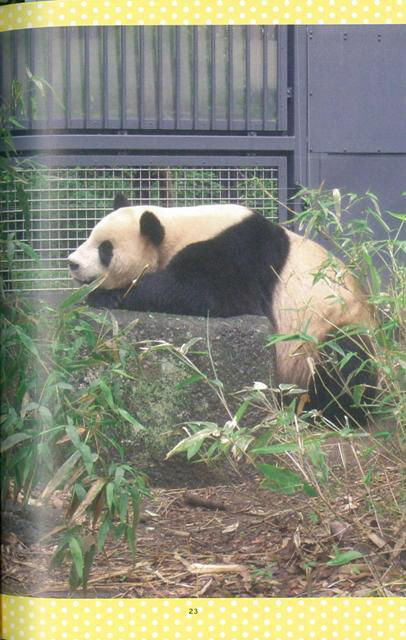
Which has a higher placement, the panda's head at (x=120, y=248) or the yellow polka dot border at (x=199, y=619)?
the panda's head at (x=120, y=248)

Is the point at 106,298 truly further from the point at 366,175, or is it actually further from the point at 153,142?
the point at 366,175

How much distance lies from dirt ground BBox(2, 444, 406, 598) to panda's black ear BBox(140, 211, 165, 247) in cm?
57

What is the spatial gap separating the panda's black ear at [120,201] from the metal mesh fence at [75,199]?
10 mm

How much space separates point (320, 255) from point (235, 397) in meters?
0.38

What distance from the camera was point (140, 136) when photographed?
7.75ft

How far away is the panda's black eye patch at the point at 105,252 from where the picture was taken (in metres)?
2.39

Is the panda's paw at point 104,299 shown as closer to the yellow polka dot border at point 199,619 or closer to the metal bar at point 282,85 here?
the metal bar at point 282,85

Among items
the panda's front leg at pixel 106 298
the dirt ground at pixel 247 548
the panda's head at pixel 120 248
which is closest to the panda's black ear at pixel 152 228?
the panda's head at pixel 120 248

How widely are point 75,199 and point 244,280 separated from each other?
420 mm

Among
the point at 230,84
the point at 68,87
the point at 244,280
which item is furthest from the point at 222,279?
the point at 68,87

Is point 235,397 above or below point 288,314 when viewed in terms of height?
below

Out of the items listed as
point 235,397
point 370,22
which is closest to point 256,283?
point 235,397

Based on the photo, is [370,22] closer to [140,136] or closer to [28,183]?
[140,136]

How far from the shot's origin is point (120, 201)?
2.36m
